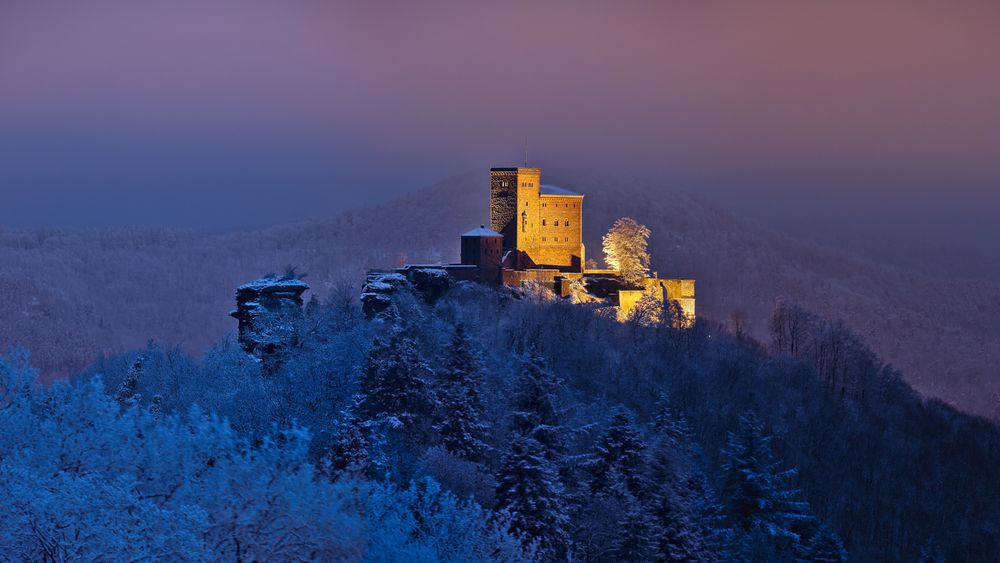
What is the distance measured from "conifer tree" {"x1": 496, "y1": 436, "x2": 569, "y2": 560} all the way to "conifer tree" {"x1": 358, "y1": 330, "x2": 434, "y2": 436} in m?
5.87

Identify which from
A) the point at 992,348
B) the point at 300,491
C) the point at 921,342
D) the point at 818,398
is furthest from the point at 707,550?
the point at 992,348

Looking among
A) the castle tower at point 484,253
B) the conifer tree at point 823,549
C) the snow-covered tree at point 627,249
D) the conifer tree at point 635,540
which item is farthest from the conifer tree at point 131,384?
the snow-covered tree at point 627,249

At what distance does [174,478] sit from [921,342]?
138603 mm

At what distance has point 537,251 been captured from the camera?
7294cm

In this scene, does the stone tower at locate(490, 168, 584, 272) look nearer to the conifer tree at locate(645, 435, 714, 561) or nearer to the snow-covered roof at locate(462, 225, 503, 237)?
the snow-covered roof at locate(462, 225, 503, 237)

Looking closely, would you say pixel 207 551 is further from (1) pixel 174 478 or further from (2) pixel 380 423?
(2) pixel 380 423

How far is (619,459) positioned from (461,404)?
22.7 feet

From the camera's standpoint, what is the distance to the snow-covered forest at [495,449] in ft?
77.1

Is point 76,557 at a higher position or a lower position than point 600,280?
lower

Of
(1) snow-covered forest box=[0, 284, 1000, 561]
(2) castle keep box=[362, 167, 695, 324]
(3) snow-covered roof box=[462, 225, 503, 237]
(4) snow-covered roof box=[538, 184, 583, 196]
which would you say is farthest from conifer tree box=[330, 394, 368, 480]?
(4) snow-covered roof box=[538, 184, 583, 196]

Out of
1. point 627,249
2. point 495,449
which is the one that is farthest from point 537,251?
point 495,449

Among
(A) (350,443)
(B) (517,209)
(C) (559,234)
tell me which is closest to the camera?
(A) (350,443)

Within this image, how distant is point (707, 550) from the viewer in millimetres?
43219

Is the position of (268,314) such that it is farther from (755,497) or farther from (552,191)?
(755,497)
